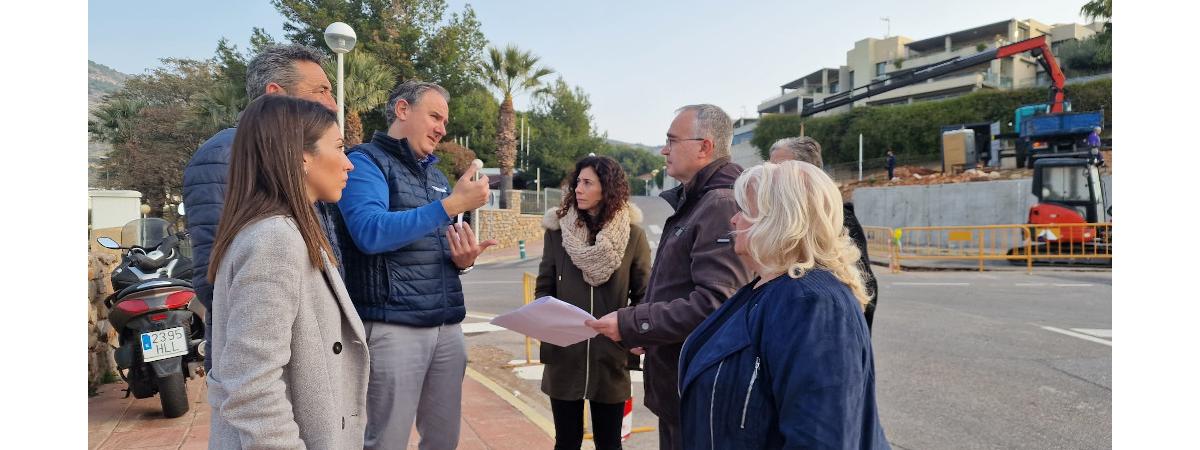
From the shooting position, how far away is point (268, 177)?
1.82 meters

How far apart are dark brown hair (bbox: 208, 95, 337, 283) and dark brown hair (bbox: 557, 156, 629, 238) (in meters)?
1.96

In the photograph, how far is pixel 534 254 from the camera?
85.9 feet

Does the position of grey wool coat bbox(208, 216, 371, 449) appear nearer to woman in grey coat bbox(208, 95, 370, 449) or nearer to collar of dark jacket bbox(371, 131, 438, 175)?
woman in grey coat bbox(208, 95, 370, 449)

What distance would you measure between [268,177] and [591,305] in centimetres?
209

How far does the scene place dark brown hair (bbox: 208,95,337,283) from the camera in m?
1.79

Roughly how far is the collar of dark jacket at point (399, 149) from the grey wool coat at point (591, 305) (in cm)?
113

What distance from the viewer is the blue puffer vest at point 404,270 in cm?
258

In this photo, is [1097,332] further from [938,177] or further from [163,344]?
[938,177]

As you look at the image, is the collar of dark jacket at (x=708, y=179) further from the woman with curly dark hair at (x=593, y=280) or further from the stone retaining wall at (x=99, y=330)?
the stone retaining wall at (x=99, y=330)

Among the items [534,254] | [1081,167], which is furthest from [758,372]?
[534,254]

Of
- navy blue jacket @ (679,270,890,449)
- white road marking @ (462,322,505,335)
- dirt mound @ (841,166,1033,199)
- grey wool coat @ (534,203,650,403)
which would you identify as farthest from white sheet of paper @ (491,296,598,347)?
dirt mound @ (841,166,1033,199)

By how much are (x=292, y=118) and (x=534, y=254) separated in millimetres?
24386

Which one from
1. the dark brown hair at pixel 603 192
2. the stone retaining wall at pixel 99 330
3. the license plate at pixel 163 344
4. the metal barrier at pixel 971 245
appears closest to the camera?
the dark brown hair at pixel 603 192

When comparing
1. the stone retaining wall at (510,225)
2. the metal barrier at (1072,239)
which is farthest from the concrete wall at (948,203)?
the stone retaining wall at (510,225)
